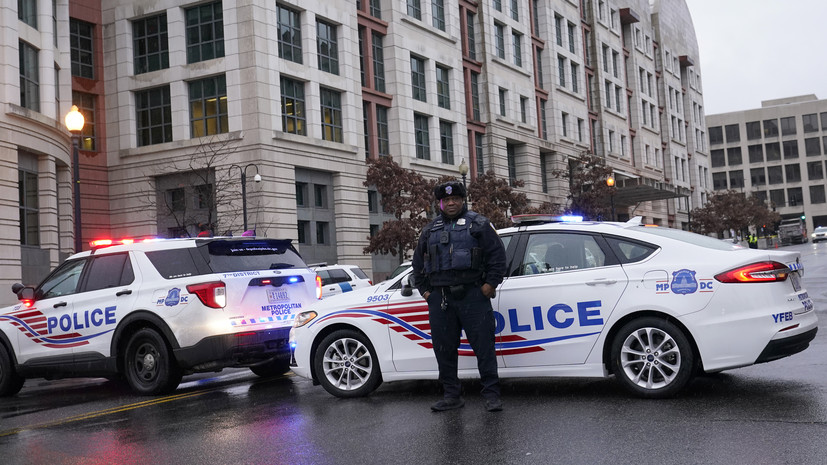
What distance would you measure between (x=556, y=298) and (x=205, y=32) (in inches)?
1172

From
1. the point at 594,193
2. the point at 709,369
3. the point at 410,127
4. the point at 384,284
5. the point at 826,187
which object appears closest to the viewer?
the point at 709,369

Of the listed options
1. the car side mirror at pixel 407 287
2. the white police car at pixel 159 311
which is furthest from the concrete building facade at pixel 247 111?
Answer: the car side mirror at pixel 407 287

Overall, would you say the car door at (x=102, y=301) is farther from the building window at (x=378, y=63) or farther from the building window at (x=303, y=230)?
the building window at (x=378, y=63)

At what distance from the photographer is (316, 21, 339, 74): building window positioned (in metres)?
36.6

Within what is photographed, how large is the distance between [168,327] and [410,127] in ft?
106

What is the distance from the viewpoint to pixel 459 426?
6.67m

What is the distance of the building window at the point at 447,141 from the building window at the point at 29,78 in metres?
21.9

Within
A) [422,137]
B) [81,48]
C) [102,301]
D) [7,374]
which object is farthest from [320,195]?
[102,301]

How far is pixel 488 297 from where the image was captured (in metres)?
7.24

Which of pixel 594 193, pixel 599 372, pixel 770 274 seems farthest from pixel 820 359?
pixel 594 193

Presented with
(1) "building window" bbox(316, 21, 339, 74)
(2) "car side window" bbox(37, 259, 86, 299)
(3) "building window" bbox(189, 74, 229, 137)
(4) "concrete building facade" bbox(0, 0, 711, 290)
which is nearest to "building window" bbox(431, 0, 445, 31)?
(4) "concrete building facade" bbox(0, 0, 711, 290)

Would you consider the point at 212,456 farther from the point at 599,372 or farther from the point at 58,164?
the point at 58,164

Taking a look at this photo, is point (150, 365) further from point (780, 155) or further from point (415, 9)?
point (780, 155)

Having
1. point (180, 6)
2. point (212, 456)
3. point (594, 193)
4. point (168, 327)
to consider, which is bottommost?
point (212, 456)
